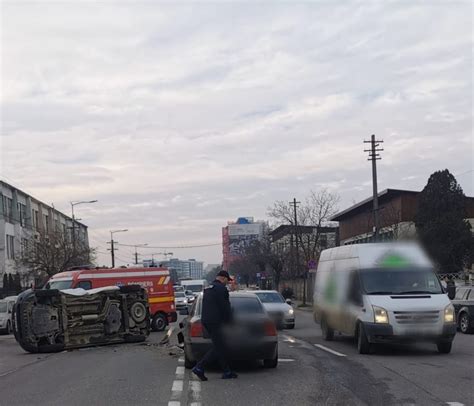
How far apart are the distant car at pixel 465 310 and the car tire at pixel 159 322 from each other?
36.5 ft

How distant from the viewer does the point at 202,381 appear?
10.9 meters

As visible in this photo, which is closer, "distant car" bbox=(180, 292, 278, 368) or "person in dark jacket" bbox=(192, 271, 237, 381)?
"person in dark jacket" bbox=(192, 271, 237, 381)

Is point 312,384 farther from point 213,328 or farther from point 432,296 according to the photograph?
point 432,296

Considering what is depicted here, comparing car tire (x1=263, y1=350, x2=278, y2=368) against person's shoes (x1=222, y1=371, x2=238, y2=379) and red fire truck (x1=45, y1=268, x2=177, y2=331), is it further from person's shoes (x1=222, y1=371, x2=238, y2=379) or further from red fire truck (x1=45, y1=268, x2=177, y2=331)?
red fire truck (x1=45, y1=268, x2=177, y2=331)

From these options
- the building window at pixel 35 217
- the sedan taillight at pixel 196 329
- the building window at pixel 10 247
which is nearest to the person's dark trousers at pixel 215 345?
the sedan taillight at pixel 196 329

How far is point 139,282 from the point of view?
86.0 ft

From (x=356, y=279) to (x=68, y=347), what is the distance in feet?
27.8

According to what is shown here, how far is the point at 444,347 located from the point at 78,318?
10042 mm

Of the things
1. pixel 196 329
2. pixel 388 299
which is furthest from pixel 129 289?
pixel 388 299

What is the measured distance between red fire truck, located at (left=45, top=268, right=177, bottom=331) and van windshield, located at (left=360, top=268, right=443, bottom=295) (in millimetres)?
12289

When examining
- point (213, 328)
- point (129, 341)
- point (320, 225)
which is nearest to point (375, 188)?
point (320, 225)

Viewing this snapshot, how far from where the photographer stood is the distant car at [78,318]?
60.2 feet

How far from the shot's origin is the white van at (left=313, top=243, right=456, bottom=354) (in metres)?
13.9

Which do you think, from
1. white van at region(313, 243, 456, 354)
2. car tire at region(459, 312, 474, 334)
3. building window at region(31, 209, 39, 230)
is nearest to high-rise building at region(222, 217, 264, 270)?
building window at region(31, 209, 39, 230)
